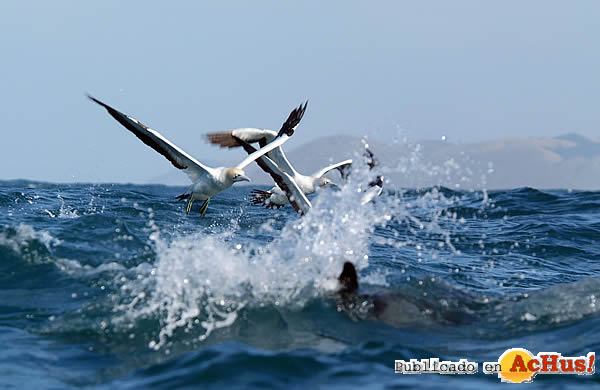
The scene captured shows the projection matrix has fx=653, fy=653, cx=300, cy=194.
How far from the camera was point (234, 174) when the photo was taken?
11.5 m

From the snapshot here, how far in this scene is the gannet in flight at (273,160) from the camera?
1305 cm

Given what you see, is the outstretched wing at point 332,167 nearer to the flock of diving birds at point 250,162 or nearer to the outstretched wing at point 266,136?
the flock of diving birds at point 250,162

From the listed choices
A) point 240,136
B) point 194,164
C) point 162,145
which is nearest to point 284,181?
point 240,136

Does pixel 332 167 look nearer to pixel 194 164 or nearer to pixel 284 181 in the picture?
pixel 284 181

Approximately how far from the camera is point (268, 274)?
8.15 meters

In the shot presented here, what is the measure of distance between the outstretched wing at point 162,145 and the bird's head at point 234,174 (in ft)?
1.22

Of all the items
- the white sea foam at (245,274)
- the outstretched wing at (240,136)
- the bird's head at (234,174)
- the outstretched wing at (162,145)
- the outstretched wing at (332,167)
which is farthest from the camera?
the outstretched wing at (332,167)

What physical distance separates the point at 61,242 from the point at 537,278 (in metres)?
8.48

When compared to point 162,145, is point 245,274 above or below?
below

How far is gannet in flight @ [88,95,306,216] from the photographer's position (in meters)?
10.5

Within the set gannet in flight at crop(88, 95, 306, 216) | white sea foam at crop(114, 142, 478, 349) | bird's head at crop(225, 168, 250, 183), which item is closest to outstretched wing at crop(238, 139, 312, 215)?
A: gannet in flight at crop(88, 95, 306, 216)

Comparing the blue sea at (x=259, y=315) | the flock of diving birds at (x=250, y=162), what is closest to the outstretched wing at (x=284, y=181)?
the flock of diving birds at (x=250, y=162)

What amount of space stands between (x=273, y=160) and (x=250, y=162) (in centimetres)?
199

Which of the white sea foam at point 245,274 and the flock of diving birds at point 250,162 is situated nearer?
the white sea foam at point 245,274
